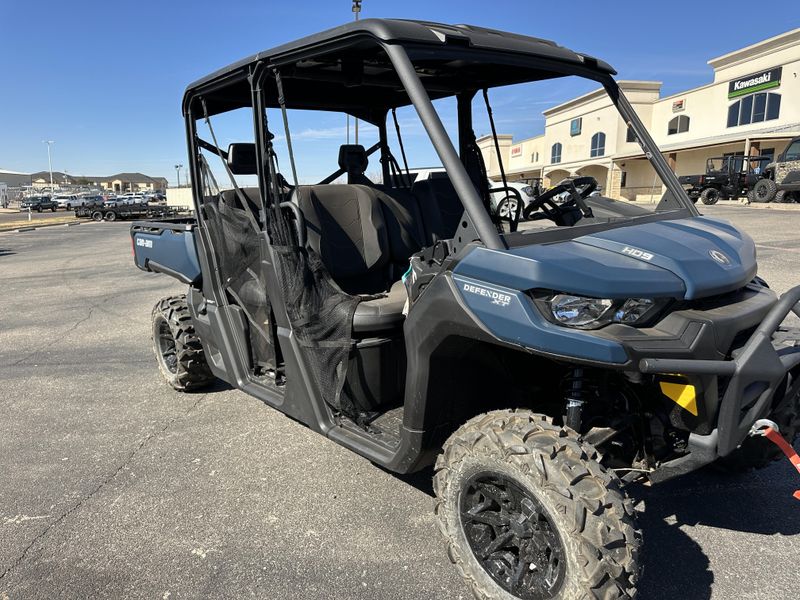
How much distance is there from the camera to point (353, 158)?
14.4 feet

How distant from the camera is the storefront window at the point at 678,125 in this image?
128ft

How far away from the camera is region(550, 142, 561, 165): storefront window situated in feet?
165

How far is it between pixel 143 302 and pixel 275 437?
5.83m

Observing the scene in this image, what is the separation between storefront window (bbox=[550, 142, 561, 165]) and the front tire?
51.3m

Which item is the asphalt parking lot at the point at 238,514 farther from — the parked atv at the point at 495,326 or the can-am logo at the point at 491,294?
the can-am logo at the point at 491,294

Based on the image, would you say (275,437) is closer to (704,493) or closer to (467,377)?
(467,377)

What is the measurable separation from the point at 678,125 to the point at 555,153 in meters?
12.6

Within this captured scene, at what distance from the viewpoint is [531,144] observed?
5400 cm

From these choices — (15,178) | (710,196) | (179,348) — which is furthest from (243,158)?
(15,178)

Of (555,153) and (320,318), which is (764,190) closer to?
(320,318)

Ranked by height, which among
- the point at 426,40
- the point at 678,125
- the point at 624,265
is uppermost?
the point at 678,125

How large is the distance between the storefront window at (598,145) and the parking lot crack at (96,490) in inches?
1625

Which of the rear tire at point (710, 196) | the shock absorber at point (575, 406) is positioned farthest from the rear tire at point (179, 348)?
the rear tire at point (710, 196)

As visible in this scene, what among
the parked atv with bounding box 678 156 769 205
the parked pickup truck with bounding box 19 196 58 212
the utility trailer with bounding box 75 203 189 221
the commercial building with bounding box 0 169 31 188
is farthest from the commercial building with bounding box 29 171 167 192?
Result: the parked atv with bounding box 678 156 769 205
